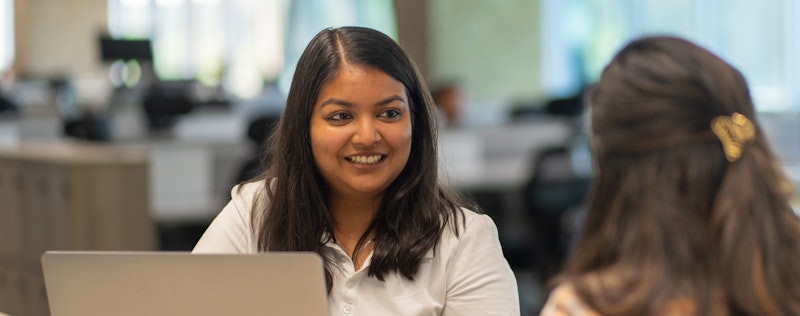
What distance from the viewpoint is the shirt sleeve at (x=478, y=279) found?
Answer: 188 centimetres

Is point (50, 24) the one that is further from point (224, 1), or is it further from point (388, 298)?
point (388, 298)

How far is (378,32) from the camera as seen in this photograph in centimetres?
195

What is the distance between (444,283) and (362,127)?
277mm

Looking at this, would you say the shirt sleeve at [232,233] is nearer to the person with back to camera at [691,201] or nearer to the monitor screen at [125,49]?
the person with back to camera at [691,201]

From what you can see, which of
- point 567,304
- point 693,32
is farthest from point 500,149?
point 567,304

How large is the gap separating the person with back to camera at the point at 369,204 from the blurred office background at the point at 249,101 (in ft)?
0.58

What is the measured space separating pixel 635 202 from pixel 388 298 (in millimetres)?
738

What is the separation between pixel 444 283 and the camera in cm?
189

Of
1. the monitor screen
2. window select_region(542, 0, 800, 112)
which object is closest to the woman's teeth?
window select_region(542, 0, 800, 112)

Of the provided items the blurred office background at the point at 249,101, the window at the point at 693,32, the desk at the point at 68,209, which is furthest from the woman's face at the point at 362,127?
the window at the point at 693,32

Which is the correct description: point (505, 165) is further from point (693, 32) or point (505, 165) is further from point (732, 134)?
point (732, 134)

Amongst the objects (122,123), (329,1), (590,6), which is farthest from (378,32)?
(329,1)

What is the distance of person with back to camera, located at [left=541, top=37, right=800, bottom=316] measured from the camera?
1.15 m

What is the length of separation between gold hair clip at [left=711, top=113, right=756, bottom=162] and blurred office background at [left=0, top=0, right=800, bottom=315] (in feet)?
0.44
